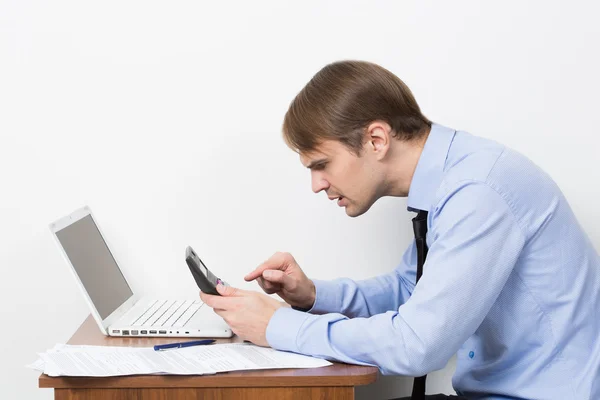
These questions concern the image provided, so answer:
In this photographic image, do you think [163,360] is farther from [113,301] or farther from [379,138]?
[379,138]

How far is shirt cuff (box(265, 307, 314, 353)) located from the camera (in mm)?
1451

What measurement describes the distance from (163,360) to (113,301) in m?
0.42

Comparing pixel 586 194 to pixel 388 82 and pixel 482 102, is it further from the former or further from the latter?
pixel 388 82

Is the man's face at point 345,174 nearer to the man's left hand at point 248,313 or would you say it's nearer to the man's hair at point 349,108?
the man's hair at point 349,108

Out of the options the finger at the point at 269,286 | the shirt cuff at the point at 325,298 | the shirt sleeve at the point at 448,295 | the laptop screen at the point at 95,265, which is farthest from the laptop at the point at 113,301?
the shirt sleeve at the point at 448,295

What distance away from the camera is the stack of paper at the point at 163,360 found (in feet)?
4.47

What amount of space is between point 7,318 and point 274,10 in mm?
1063

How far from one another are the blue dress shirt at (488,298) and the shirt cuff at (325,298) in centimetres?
27

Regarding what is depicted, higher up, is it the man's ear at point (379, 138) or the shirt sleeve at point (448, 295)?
the man's ear at point (379, 138)

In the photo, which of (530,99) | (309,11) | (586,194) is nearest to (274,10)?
(309,11)

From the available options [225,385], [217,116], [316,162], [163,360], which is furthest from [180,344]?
[217,116]

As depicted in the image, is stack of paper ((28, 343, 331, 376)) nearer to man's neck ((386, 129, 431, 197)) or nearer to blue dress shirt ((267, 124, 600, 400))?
blue dress shirt ((267, 124, 600, 400))

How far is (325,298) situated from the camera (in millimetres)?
1763

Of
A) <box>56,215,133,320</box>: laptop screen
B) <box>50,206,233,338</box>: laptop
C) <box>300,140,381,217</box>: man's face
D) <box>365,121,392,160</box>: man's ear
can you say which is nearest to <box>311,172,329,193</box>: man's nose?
<box>300,140,381,217</box>: man's face
